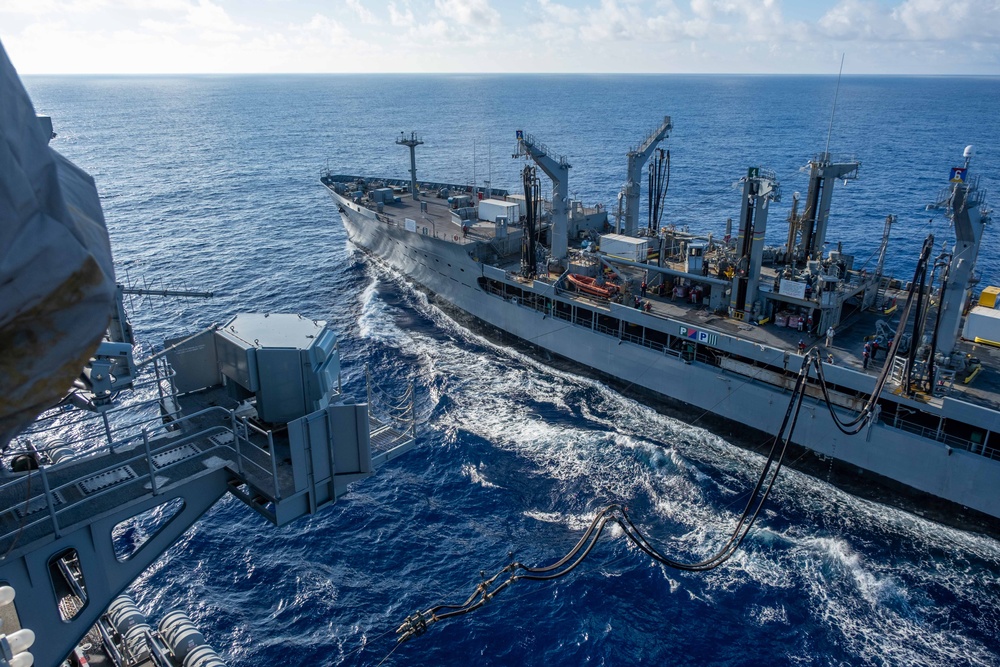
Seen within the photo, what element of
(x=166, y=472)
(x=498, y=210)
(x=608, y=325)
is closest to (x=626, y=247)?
(x=608, y=325)

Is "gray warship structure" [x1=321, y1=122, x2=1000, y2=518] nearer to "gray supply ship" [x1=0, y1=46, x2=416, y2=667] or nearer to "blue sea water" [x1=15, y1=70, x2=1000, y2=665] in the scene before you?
"blue sea water" [x1=15, y1=70, x2=1000, y2=665]

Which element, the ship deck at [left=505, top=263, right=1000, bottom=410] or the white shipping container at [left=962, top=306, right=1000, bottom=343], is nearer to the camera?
Result: the ship deck at [left=505, top=263, right=1000, bottom=410]

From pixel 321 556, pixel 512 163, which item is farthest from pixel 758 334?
pixel 512 163

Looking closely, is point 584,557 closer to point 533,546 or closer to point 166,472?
point 533,546

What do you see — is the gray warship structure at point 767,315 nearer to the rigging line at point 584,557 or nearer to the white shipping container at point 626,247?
the white shipping container at point 626,247

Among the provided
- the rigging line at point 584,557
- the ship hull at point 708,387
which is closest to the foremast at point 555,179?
the ship hull at point 708,387

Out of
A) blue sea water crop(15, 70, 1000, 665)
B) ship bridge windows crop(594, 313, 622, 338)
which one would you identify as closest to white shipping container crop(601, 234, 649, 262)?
ship bridge windows crop(594, 313, 622, 338)
